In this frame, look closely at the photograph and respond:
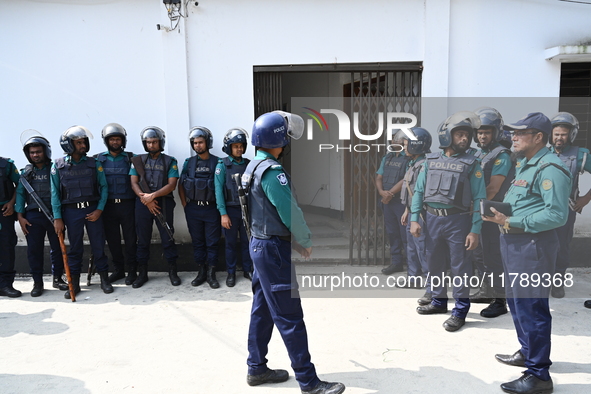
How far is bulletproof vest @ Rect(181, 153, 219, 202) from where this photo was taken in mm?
5133

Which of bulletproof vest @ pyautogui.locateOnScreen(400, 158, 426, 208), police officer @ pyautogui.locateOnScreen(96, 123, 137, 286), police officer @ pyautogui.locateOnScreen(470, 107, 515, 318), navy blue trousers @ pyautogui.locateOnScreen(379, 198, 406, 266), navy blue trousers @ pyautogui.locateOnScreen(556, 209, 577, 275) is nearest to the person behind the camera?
police officer @ pyautogui.locateOnScreen(470, 107, 515, 318)

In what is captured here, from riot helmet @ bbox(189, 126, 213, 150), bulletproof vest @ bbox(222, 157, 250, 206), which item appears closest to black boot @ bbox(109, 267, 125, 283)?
bulletproof vest @ bbox(222, 157, 250, 206)

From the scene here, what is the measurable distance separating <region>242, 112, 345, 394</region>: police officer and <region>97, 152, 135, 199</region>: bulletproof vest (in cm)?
288

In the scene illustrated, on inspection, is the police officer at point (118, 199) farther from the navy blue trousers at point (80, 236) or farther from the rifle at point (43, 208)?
the rifle at point (43, 208)

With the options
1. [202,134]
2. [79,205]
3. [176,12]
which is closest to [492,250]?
[202,134]

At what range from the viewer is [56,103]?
18.6 ft

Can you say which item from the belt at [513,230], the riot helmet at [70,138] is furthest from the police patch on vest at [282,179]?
the riot helmet at [70,138]

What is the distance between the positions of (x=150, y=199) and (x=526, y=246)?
12.7ft

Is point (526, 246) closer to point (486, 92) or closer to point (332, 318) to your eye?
point (332, 318)

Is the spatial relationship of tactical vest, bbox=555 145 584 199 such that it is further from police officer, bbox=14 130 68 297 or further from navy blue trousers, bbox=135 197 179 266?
police officer, bbox=14 130 68 297

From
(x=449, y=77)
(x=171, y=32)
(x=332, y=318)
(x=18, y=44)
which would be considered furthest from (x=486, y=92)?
(x=18, y=44)

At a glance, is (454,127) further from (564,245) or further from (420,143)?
(564,245)

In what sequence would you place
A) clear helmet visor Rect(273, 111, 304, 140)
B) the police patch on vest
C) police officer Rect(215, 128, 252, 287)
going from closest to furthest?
1. the police patch on vest
2. clear helmet visor Rect(273, 111, 304, 140)
3. police officer Rect(215, 128, 252, 287)

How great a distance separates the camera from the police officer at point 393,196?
17.9 feet
